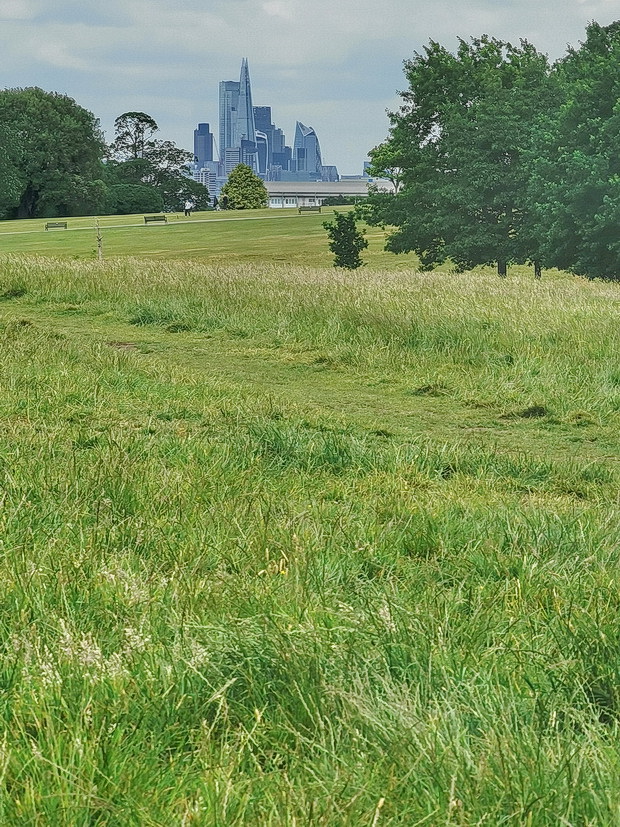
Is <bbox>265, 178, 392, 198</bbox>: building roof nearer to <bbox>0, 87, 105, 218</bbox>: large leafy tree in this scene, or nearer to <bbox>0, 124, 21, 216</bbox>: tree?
<bbox>0, 87, 105, 218</bbox>: large leafy tree

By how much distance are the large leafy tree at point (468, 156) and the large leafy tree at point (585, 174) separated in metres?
1.71

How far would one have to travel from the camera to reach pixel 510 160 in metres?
38.3

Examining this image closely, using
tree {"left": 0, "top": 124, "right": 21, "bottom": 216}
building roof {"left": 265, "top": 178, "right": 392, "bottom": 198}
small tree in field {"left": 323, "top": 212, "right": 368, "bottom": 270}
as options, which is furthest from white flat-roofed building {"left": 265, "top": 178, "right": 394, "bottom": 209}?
small tree in field {"left": 323, "top": 212, "right": 368, "bottom": 270}

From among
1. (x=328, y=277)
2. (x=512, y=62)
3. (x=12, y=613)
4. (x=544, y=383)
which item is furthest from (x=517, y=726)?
(x=512, y=62)

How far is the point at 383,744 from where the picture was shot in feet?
6.99

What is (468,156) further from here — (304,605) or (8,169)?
(8,169)

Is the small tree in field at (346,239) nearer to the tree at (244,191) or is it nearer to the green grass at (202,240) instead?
the green grass at (202,240)

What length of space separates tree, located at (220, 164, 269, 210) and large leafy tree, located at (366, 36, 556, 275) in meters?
71.5

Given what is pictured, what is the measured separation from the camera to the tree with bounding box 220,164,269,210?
113 m

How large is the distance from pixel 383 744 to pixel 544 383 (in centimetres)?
822

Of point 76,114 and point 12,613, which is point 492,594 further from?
point 76,114

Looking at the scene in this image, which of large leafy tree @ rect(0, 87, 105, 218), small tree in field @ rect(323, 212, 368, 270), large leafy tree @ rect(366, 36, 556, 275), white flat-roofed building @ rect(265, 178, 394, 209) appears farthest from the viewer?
white flat-roofed building @ rect(265, 178, 394, 209)

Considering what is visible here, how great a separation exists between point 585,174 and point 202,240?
138ft

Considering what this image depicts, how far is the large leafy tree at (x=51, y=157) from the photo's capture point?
3782 inches
